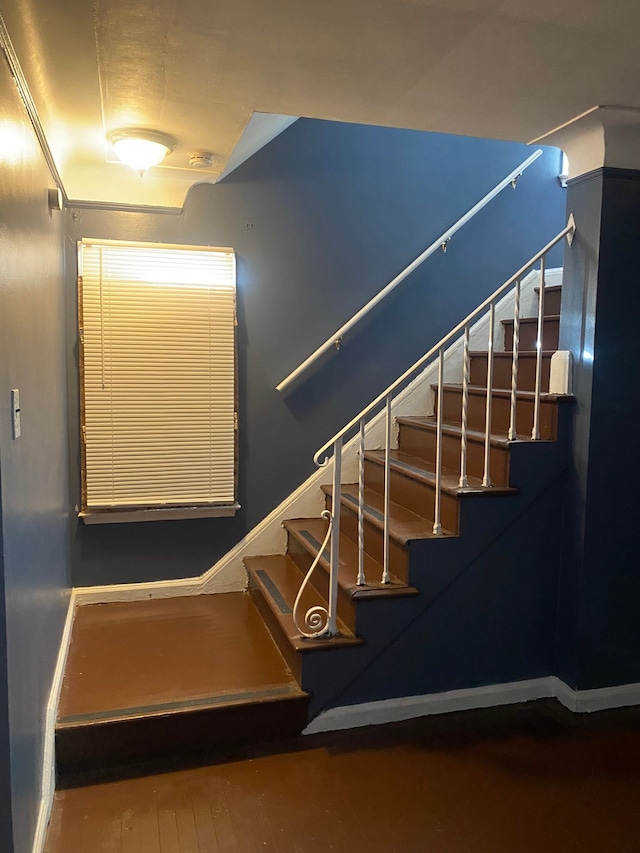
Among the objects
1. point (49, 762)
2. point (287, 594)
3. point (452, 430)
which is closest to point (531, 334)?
point (452, 430)

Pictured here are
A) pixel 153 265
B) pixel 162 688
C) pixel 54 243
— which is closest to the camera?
pixel 162 688

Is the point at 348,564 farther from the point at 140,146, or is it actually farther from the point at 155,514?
the point at 140,146

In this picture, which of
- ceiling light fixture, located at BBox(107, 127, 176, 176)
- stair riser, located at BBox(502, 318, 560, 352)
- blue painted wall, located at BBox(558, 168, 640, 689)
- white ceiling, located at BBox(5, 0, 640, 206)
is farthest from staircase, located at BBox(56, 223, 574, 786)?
ceiling light fixture, located at BBox(107, 127, 176, 176)

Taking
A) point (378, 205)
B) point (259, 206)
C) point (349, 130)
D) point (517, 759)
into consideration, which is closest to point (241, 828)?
point (517, 759)

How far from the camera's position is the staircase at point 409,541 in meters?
2.39

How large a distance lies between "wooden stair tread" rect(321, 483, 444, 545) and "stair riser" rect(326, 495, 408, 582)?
3 centimetres

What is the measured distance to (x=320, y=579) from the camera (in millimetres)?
2873

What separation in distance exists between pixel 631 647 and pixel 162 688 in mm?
1958

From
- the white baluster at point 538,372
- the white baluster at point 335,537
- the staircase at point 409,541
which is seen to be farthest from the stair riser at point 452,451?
the white baluster at point 335,537

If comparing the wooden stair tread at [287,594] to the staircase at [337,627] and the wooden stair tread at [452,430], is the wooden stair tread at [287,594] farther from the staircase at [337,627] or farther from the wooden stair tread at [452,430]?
the wooden stair tread at [452,430]

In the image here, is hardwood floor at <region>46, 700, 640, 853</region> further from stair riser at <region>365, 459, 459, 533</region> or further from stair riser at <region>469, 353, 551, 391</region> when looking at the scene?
stair riser at <region>469, 353, 551, 391</region>

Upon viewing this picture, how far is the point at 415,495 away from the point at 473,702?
0.90 metres

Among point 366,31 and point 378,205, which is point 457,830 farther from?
point 378,205

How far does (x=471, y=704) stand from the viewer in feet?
8.51
